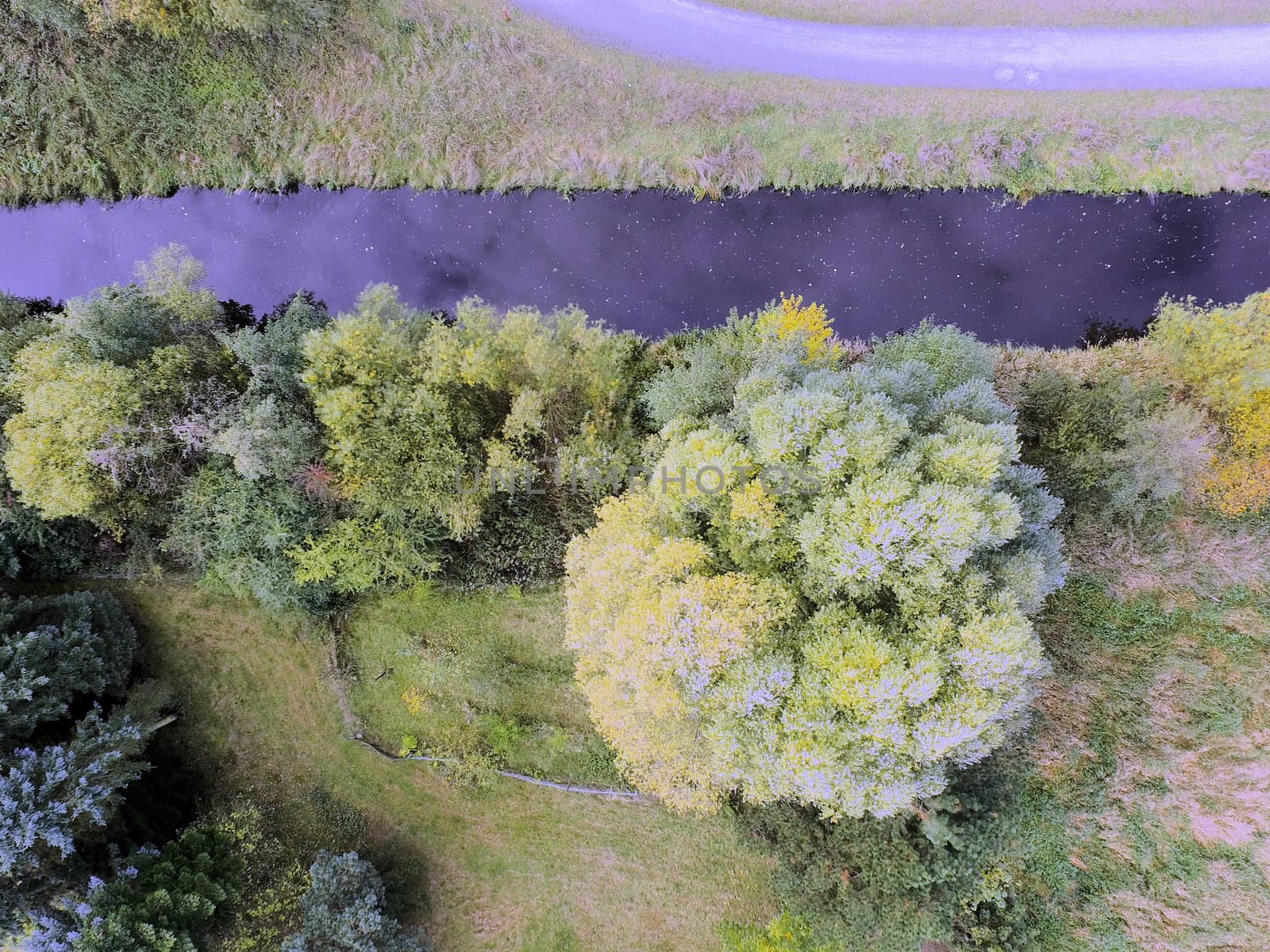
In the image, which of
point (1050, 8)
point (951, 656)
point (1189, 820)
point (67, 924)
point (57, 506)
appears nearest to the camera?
point (951, 656)

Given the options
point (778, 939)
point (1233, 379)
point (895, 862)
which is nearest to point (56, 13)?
point (895, 862)

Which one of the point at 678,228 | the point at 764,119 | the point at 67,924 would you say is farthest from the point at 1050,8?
the point at 67,924

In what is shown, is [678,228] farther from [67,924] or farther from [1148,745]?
[67,924]

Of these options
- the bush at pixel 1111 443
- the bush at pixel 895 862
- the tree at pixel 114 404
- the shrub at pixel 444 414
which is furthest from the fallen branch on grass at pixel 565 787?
the bush at pixel 1111 443

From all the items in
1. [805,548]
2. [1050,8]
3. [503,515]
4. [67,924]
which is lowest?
[67,924]

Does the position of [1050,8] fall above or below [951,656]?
above

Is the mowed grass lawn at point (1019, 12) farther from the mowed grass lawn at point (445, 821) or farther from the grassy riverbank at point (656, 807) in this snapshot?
the mowed grass lawn at point (445, 821)

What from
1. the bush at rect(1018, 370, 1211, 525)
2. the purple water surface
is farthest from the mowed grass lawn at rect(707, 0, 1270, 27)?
the bush at rect(1018, 370, 1211, 525)
